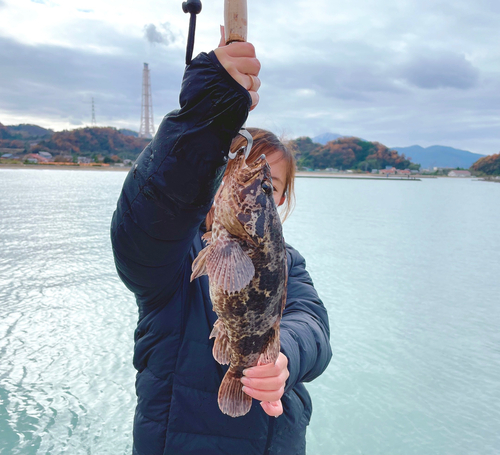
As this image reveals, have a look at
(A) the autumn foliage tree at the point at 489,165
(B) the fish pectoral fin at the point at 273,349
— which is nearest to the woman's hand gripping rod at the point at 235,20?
(B) the fish pectoral fin at the point at 273,349

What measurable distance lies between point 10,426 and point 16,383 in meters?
0.68

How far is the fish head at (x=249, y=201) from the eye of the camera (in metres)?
1.39

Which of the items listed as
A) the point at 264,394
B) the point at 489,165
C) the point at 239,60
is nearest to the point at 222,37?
the point at 239,60

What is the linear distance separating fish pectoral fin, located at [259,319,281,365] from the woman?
3 cm

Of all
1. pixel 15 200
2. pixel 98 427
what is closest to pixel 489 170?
pixel 15 200

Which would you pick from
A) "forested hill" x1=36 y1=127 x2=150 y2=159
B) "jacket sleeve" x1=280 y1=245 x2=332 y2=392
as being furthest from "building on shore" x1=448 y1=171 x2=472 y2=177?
"jacket sleeve" x1=280 y1=245 x2=332 y2=392

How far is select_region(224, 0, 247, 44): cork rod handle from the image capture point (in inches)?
46.6

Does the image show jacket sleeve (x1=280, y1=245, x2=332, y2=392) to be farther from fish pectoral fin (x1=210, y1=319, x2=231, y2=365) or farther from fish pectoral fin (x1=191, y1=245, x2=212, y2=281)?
fish pectoral fin (x1=191, y1=245, x2=212, y2=281)

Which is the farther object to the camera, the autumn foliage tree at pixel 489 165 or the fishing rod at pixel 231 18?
the autumn foliage tree at pixel 489 165

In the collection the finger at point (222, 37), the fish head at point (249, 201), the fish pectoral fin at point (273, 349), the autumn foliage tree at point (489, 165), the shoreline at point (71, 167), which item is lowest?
the shoreline at point (71, 167)

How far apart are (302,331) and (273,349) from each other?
39 cm

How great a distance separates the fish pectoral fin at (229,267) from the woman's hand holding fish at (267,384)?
352 mm

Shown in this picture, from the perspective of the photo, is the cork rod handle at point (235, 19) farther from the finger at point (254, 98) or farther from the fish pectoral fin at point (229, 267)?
the fish pectoral fin at point (229, 267)

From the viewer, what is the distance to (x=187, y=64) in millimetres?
1175
